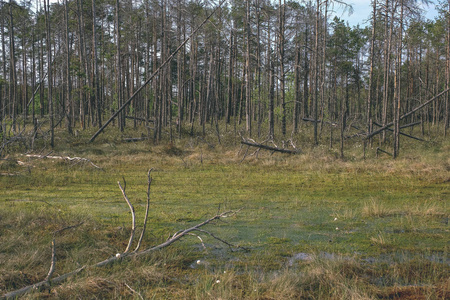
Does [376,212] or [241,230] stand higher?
[376,212]

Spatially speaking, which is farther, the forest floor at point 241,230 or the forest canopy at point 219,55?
the forest canopy at point 219,55

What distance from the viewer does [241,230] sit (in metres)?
6.35

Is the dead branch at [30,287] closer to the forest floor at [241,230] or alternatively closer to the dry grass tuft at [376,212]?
the forest floor at [241,230]

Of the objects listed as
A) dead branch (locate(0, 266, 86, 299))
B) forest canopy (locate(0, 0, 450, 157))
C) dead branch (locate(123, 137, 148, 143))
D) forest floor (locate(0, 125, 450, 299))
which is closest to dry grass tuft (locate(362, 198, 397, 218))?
forest floor (locate(0, 125, 450, 299))

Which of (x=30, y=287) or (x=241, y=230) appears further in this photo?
(x=241, y=230)

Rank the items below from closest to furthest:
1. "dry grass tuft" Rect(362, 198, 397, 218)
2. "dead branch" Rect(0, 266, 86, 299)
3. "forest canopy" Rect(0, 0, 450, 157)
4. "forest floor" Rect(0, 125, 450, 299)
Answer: "dead branch" Rect(0, 266, 86, 299) < "forest floor" Rect(0, 125, 450, 299) < "dry grass tuft" Rect(362, 198, 397, 218) < "forest canopy" Rect(0, 0, 450, 157)

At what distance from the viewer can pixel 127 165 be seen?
14.0m

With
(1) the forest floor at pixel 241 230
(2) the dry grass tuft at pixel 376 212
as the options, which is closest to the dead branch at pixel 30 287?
(1) the forest floor at pixel 241 230

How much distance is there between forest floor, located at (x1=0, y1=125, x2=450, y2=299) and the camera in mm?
4062

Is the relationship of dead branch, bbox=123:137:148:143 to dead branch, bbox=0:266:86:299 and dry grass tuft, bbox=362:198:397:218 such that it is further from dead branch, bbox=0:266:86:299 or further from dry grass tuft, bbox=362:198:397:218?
dead branch, bbox=0:266:86:299

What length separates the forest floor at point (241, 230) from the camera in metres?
4.06

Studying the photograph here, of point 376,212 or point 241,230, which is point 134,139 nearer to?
point 241,230

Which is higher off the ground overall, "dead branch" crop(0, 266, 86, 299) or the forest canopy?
the forest canopy

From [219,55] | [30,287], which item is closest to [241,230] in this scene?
[30,287]
